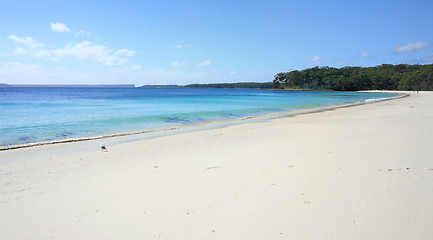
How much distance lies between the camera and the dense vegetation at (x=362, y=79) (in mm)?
87250

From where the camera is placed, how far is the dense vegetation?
8725cm

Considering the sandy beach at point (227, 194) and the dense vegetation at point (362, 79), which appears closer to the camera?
the sandy beach at point (227, 194)

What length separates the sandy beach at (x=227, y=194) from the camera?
10.1ft

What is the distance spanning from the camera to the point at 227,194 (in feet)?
13.4

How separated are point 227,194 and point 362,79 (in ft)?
409

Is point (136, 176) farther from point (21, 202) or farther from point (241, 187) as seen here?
point (241, 187)

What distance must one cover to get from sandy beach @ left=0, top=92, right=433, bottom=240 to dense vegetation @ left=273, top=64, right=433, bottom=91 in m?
105

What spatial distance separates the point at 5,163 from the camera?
6914 mm

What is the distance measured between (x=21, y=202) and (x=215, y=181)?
11.1ft

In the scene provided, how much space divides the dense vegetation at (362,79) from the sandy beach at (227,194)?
105 meters

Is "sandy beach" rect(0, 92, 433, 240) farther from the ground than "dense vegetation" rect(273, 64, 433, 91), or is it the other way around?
"dense vegetation" rect(273, 64, 433, 91)

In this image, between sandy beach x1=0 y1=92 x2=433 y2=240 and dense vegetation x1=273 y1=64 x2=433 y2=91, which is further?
dense vegetation x1=273 y1=64 x2=433 y2=91

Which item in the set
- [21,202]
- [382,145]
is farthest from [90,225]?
[382,145]

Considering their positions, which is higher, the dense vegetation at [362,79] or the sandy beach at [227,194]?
the dense vegetation at [362,79]
